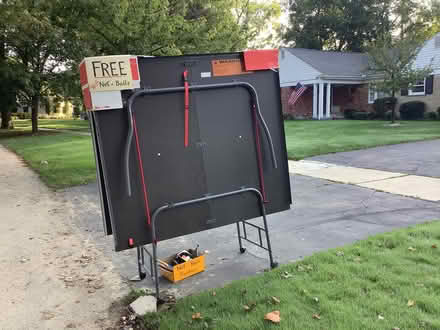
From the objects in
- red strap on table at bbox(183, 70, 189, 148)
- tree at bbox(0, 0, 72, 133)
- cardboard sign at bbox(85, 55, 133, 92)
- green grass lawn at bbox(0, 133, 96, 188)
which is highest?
tree at bbox(0, 0, 72, 133)

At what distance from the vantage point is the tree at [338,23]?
139ft

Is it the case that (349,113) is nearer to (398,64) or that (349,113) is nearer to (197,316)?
(398,64)

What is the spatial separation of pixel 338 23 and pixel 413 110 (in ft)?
72.7

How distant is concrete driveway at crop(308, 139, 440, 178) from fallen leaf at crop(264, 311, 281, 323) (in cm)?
634

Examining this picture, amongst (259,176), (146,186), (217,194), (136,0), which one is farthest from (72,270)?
(136,0)

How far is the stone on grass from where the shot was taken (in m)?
3.13

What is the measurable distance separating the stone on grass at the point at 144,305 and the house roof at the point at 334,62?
2782cm

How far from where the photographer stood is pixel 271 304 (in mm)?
3021

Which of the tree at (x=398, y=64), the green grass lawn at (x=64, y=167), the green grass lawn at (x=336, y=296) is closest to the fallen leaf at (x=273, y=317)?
the green grass lawn at (x=336, y=296)

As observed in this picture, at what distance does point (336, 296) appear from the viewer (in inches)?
121

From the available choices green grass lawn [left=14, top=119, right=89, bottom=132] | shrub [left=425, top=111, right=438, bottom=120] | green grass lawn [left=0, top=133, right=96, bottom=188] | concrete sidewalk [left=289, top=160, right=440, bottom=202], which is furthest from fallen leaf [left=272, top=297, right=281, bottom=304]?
green grass lawn [left=14, top=119, right=89, bottom=132]

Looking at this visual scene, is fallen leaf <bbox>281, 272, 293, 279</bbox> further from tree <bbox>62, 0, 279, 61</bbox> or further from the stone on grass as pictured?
tree <bbox>62, 0, 279, 61</bbox>

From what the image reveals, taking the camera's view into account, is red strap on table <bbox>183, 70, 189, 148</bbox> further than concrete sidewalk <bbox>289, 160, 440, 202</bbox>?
No

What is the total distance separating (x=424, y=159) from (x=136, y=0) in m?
8.04
